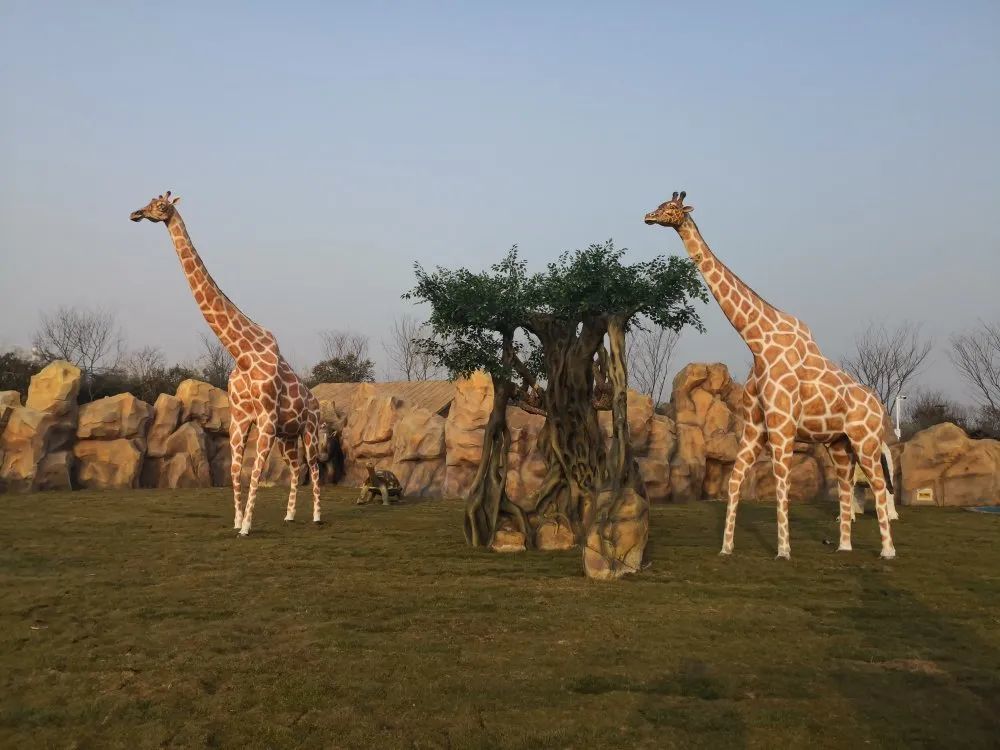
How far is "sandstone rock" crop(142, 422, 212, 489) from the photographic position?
17547 mm

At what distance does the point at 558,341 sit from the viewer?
949cm

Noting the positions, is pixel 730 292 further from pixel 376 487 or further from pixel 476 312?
pixel 376 487

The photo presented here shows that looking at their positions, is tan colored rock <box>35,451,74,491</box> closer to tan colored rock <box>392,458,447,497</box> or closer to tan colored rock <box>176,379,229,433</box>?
tan colored rock <box>176,379,229,433</box>

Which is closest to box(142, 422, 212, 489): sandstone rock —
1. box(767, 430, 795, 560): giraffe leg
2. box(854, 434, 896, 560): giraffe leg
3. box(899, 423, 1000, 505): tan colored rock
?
box(767, 430, 795, 560): giraffe leg

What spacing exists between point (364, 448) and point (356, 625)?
1414 cm

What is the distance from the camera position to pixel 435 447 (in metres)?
17.8

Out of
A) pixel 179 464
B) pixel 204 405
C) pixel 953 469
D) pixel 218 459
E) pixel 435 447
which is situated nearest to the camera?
pixel 953 469

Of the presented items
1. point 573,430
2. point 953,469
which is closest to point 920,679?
point 573,430

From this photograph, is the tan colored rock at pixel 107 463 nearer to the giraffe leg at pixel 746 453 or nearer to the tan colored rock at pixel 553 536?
the tan colored rock at pixel 553 536

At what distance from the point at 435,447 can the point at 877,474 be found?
10.6m

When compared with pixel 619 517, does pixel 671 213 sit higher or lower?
higher

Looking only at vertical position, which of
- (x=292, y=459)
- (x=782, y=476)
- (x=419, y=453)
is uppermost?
(x=419, y=453)

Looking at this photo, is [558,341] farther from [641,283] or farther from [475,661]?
[475,661]

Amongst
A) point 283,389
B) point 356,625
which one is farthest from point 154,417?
point 356,625
